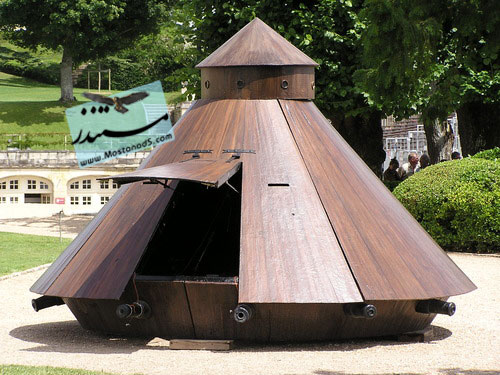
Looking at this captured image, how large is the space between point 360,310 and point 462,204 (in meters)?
9.66

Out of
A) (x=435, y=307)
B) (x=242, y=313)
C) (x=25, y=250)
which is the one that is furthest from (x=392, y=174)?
(x=242, y=313)

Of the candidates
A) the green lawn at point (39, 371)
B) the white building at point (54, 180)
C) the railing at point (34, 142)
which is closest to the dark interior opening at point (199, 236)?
the green lawn at point (39, 371)

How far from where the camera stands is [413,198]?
1738cm

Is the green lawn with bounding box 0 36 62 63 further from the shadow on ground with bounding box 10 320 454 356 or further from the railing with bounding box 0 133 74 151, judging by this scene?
the shadow on ground with bounding box 10 320 454 356

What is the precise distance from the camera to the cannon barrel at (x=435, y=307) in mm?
7957

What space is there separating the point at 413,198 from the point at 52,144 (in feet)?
90.8

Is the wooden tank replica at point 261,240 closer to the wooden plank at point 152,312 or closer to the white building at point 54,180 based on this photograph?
the wooden plank at point 152,312

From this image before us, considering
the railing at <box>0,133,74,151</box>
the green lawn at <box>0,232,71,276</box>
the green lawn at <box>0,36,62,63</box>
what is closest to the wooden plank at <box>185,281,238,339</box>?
the green lawn at <box>0,232,71,276</box>

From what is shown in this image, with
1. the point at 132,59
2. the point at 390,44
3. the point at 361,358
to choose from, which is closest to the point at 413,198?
the point at 390,44

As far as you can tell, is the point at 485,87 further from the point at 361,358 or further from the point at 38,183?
the point at 38,183

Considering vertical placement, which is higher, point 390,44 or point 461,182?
point 390,44

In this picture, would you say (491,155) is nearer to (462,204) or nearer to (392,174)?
(462,204)

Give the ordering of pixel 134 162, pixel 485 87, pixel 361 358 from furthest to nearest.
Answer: pixel 134 162, pixel 485 87, pixel 361 358

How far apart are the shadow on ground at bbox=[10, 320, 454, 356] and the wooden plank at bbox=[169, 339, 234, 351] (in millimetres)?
93
